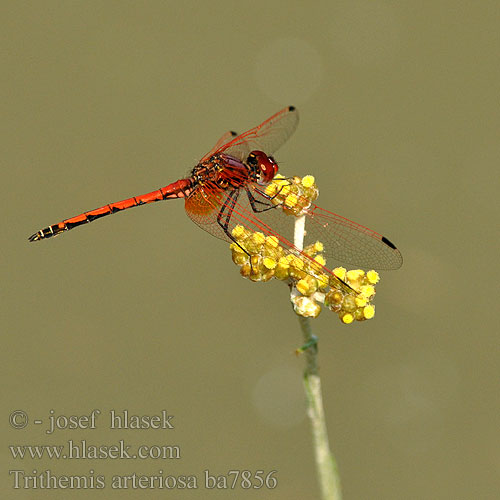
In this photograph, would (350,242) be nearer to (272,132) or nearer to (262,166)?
(262,166)

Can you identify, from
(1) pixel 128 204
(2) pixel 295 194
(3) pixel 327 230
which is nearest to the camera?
(2) pixel 295 194

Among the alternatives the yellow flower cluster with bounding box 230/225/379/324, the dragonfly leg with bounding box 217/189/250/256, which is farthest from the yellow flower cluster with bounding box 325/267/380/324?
the dragonfly leg with bounding box 217/189/250/256

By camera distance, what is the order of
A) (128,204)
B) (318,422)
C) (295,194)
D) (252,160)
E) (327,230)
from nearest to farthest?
(318,422), (295,194), (327,230), (252,160), (128,204)

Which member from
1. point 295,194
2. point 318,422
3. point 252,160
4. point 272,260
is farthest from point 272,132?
point 318,422

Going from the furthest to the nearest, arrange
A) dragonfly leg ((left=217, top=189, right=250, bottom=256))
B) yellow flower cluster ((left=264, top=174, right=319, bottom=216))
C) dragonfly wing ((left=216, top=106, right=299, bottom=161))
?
dragonfly wing ((left=216, top=106, right=299, bottom=161)) < dragonfly leg ((left=217, top=189, right=250, bottom=256)) < yellow flower cluster ((left=264, top=174, right=319, bottom=216))

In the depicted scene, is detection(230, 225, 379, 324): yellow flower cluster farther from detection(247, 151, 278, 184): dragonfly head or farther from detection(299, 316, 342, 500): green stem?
detection(247, 151, 278, 184): dragonfly head

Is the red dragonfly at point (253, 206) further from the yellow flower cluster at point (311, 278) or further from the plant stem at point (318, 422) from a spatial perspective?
the plant stem at point (318, 422)

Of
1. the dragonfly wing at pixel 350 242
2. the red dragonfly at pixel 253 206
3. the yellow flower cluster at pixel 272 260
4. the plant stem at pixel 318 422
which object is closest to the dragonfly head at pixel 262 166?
the red dragonfly at pixel 253 206
